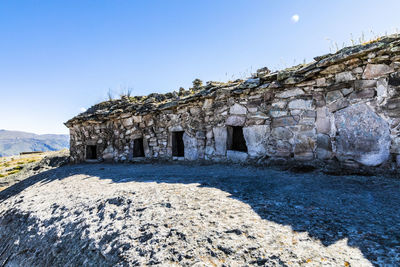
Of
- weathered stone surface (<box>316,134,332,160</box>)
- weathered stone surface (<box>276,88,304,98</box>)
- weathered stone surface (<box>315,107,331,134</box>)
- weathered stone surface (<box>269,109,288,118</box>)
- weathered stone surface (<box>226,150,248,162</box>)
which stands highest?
weathered stone surface (<box>276,88,304,98</box>)

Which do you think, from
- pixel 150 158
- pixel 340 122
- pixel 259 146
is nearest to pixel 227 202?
pixel 259 146

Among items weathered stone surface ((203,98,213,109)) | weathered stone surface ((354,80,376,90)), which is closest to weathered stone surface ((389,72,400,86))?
weathered stone surface ((354,80,376,90))

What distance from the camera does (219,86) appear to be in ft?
18.1

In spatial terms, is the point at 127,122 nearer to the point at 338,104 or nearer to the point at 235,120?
the point at 235,120

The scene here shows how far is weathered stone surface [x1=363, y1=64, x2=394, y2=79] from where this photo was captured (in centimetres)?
341

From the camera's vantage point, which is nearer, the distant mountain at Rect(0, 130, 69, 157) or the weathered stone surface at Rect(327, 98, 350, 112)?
the weathered stone surface at Rect(327, 98, 350, 112)

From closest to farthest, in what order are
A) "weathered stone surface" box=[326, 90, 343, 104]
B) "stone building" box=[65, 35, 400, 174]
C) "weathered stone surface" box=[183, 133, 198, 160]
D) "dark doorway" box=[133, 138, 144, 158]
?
1. "stone building" box=[65, 35, 400, 174]
2. "weathered stone surface" box=[326, 90, 343, 104]
3. "weathered stone surface" box=[183, 133, 198, 160]
4. "dark doorway" box=[133, 138, 144, 158]

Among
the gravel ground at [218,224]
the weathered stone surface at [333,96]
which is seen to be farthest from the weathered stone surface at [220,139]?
the weathered stone surface at [333,96]

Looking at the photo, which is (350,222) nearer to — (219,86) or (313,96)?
(313,96)

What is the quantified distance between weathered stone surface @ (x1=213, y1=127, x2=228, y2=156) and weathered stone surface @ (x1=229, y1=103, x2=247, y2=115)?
0.50 m

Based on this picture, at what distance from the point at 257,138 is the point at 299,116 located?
101 cm

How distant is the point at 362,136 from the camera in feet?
11.9

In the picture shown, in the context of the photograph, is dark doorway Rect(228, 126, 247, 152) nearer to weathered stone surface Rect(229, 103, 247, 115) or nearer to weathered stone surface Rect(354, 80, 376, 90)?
weathered stone surface Rect(229, 103, 247, 115)

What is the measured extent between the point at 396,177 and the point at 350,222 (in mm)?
2079
